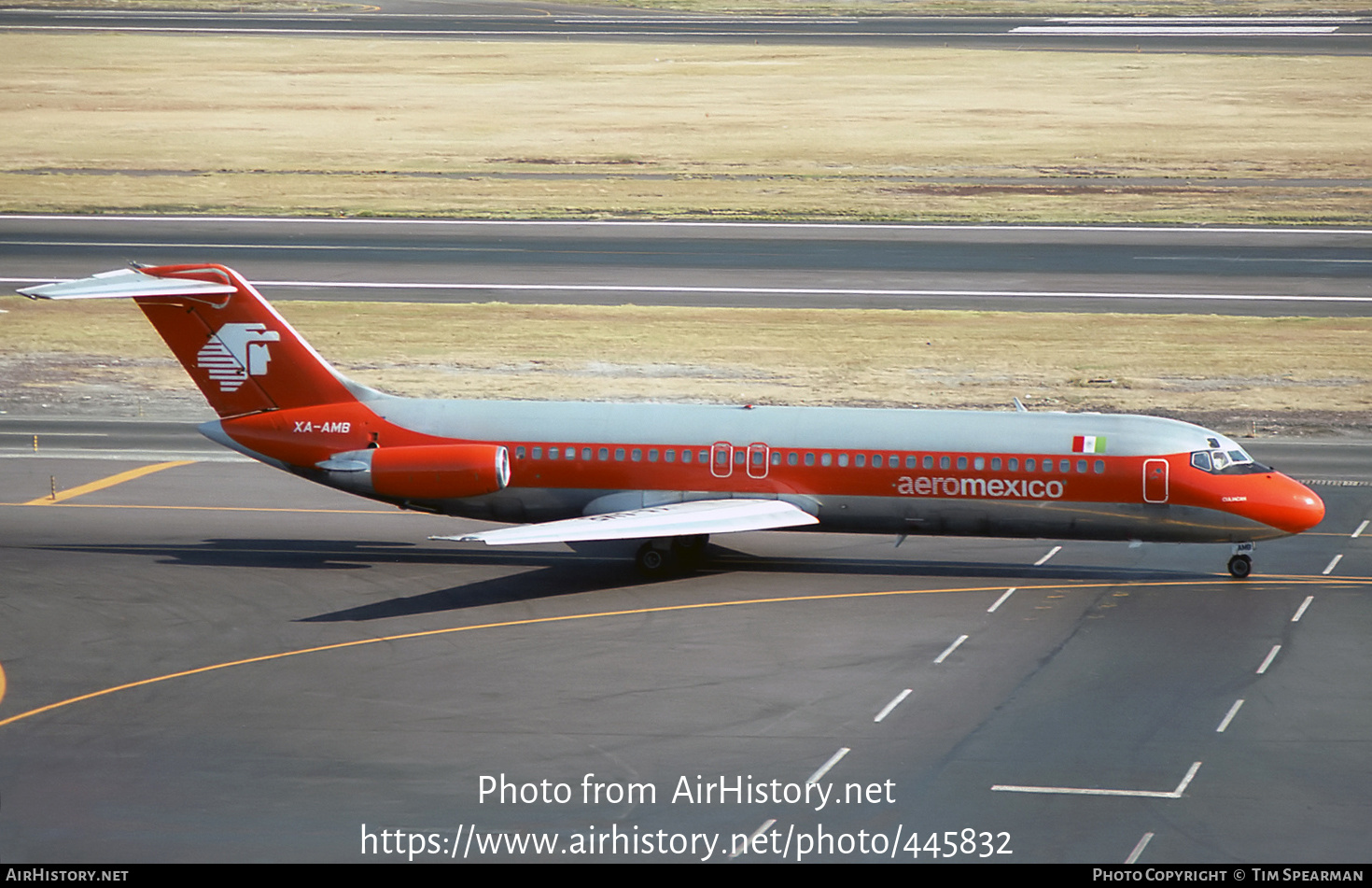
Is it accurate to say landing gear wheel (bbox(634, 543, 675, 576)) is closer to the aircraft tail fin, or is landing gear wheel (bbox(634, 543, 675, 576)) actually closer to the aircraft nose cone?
the aircraft tail fin

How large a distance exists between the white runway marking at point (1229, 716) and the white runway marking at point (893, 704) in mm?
5535

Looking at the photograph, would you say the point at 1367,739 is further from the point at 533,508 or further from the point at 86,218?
the point at 86,218

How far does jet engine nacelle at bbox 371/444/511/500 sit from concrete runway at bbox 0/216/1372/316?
112 feet

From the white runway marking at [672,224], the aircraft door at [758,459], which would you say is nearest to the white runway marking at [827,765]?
the aircraft door at [758,459]

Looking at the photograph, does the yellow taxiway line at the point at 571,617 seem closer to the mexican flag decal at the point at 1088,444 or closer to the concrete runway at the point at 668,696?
the concrete runway at the point at 668,696

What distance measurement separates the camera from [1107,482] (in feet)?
124

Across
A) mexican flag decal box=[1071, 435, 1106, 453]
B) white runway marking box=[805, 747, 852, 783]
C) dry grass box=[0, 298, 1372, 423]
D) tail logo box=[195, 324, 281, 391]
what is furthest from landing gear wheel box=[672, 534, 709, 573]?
dry grass box=[0, 298, 1372, 423]

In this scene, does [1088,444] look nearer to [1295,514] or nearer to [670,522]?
[1295,514]

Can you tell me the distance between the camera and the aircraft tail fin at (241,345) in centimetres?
4081

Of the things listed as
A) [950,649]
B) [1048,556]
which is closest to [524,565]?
[950,649]

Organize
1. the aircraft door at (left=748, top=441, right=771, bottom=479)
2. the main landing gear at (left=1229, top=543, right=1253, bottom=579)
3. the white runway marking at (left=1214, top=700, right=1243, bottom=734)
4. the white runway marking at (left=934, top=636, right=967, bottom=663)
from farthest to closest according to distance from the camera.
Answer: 1. the aircraft door at (left=748, top=441, right=771, bottom=479)
2. the main landing gear at (left=1229, top=543, right=1253, bottom=579)
3. the white runway marking at (left=934, top=636, right=967, bottom=663)
4. the white runway marking at (left=1214, top=700, right=1243, bottom=734)

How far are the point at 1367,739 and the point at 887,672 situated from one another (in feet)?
28.5

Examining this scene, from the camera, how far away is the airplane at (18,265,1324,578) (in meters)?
37.8

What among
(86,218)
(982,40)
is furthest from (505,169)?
(982,40)
